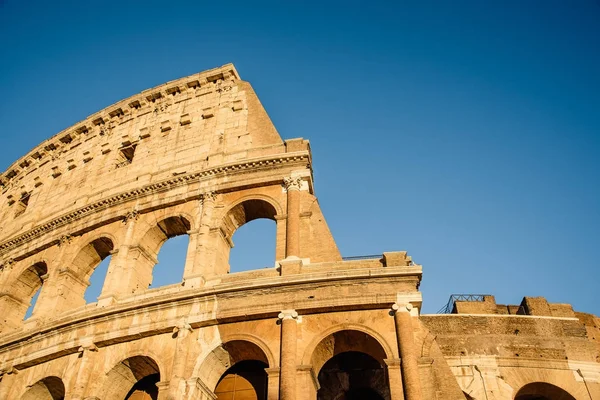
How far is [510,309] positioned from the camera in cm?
→ 1639

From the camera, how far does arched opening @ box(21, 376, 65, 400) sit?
14.6 metres

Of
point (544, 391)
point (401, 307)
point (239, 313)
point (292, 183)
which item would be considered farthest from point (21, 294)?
point (544, 391)

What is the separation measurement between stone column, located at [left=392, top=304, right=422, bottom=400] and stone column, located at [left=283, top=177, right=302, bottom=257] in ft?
10.9

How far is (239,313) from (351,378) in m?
3.49

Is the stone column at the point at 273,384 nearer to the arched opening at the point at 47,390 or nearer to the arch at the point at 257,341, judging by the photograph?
the arch at the point at 257,341

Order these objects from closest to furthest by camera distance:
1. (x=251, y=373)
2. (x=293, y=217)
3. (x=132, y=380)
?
(x=251, y=373)
(x=132, y=380)
(x=293, y=217)

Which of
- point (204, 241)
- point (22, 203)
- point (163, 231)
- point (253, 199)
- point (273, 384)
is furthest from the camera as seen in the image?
point (22, 203)

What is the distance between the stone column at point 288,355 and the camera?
37.5 feet

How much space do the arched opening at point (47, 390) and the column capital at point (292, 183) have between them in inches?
326

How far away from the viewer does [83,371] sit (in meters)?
13.5

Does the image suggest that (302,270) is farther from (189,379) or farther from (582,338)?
(582,338)

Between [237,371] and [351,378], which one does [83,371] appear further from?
[351,378]

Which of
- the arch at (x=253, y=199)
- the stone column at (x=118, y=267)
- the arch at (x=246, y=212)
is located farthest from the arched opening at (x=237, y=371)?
the arch at (x=253, y=199)

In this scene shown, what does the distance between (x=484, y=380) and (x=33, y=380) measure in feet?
40.1
